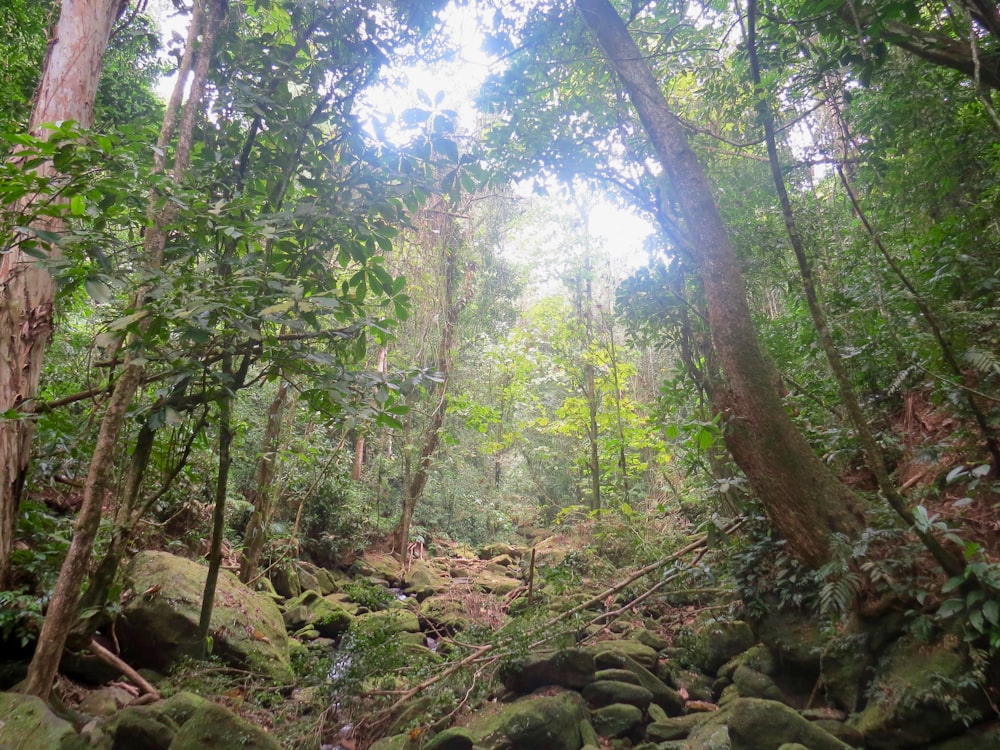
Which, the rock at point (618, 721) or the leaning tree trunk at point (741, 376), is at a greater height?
the leaning tree trunk at point (741, 376)

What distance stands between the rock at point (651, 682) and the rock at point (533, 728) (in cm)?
88

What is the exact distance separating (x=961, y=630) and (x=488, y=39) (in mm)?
6101

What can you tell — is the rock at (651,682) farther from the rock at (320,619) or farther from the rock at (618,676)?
the rock at (320,619)

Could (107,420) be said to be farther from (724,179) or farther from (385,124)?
(724,179)

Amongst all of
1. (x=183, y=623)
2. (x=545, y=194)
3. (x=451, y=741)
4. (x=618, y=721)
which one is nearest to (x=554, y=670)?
(x=618, y=721)

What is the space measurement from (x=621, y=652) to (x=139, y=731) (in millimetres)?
3574

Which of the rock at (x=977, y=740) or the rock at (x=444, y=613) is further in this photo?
the rock at (x=444, y=613)

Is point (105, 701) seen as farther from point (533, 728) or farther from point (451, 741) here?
point (533, 728)

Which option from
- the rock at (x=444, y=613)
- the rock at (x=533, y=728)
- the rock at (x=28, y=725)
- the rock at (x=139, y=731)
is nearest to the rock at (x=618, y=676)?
the rock at (x=533, y=728)

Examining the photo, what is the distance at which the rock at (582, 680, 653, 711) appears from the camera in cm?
420

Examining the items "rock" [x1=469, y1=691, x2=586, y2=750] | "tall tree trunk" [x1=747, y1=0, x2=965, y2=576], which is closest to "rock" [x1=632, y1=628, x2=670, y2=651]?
"rock" [x1=469, y1=691, x2=586, y2=750]

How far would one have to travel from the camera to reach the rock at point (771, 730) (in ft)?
9.86

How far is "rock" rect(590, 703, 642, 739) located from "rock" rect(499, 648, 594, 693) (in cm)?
36

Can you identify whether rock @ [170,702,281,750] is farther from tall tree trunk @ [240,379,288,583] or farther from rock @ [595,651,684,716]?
tall tree trunk @ [240,379,288,583]
